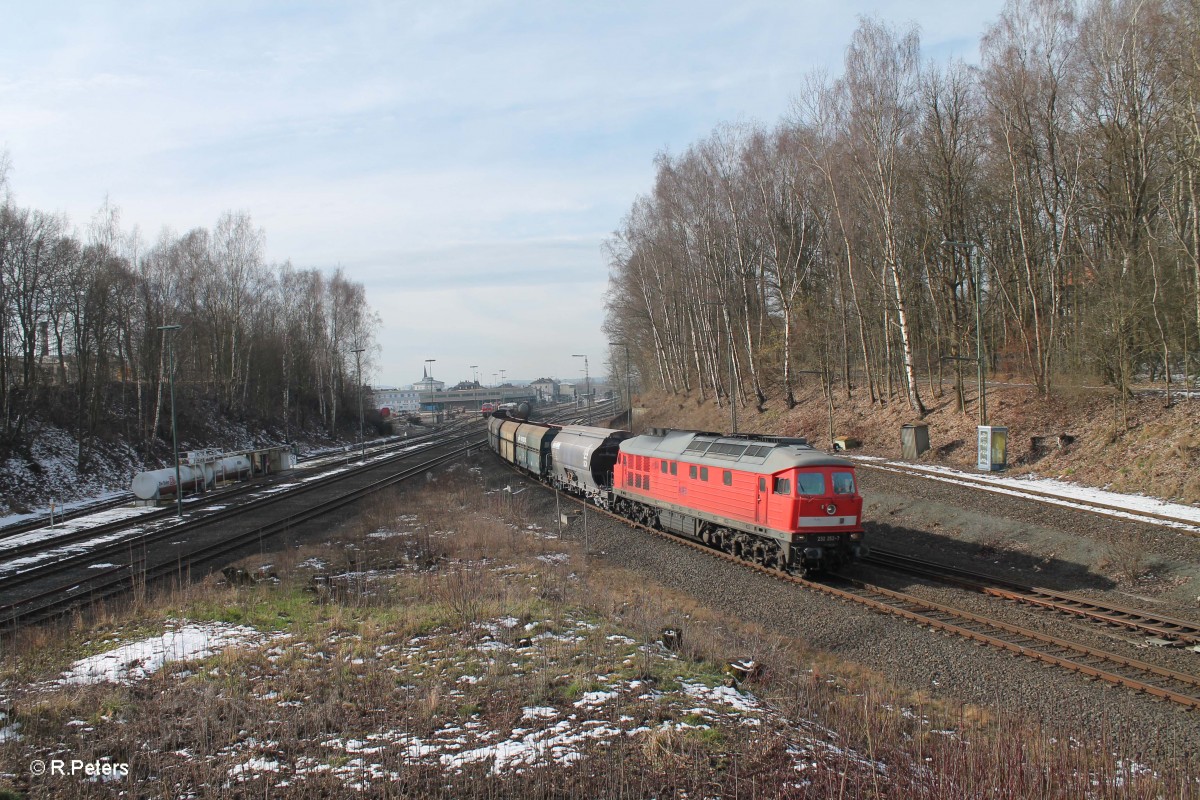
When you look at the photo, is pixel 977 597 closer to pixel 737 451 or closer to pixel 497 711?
pixel 737 451

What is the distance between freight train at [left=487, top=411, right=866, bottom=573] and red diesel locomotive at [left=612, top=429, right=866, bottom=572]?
0.02 meters

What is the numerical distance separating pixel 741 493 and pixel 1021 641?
290 inches

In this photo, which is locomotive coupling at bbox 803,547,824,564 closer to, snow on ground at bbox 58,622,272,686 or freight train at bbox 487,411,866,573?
freight train at bbox 487,411,866,573

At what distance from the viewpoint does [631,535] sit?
23500 millimetres

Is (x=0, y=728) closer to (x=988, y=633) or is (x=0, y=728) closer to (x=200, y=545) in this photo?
(x=988, y=633)

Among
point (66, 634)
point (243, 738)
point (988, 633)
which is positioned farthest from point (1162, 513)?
point (66, 634)

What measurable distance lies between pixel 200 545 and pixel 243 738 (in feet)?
63.1

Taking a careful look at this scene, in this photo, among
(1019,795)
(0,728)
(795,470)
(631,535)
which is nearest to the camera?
(1019,795)

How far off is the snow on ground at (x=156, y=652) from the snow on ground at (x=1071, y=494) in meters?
19.4

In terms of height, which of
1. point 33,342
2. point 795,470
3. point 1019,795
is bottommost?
point 1019,795

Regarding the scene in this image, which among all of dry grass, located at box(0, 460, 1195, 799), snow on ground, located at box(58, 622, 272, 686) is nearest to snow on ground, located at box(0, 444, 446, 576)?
dry grass, located at box(0, 460, 1195, 799)

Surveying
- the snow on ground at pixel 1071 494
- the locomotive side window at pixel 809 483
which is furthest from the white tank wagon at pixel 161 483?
the snow on ground at pixel 1071 494

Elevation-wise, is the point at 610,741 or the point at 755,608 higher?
the point at 610,741

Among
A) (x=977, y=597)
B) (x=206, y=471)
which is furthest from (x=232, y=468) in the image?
(x=977, y=597)
